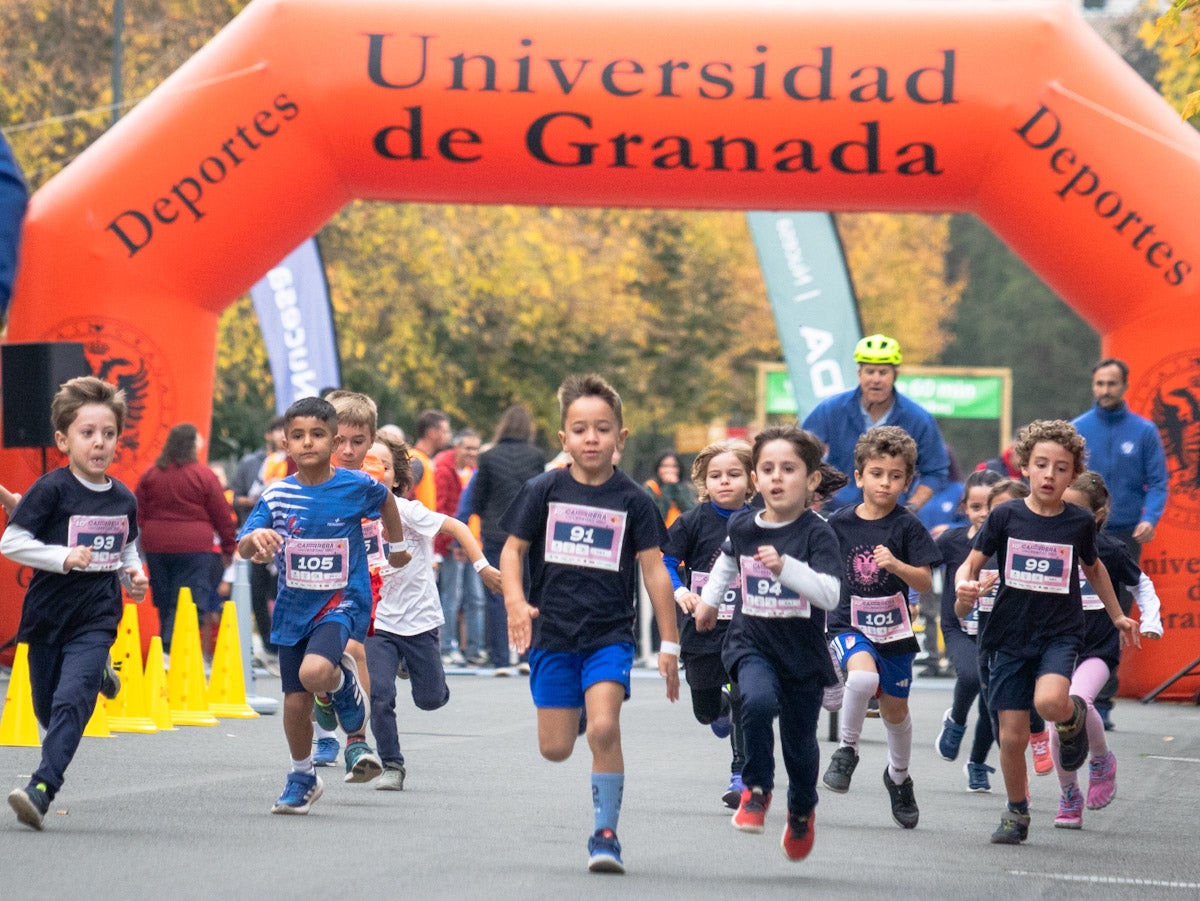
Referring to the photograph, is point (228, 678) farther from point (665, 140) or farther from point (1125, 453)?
point (1125, 453)

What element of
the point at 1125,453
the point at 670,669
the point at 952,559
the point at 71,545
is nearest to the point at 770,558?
the point at 670,669

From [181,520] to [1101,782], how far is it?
23.4 ft

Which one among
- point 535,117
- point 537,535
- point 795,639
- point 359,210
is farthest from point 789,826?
point 359,210

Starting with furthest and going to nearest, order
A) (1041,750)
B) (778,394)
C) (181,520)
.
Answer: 1. (778,394)
2. (181,520)
3. (1041,750)

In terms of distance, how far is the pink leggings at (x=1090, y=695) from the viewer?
8141 millimetres

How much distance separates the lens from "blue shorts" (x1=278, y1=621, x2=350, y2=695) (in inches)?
301

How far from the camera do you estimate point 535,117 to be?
13.1m

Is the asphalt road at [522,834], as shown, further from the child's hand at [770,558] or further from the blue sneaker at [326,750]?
the child's hand at [770,558]

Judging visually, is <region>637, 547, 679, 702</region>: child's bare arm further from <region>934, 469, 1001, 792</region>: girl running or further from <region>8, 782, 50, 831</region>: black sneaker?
<region>934, 469, 1001, 792</region>: girl running

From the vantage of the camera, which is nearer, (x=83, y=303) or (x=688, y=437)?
(x=83, y=303)

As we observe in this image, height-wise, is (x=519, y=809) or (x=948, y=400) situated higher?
(x=948, y=400)

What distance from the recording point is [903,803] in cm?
802

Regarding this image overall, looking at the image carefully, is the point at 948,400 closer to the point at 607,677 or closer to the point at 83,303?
the point at 83,303

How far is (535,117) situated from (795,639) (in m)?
6.95
